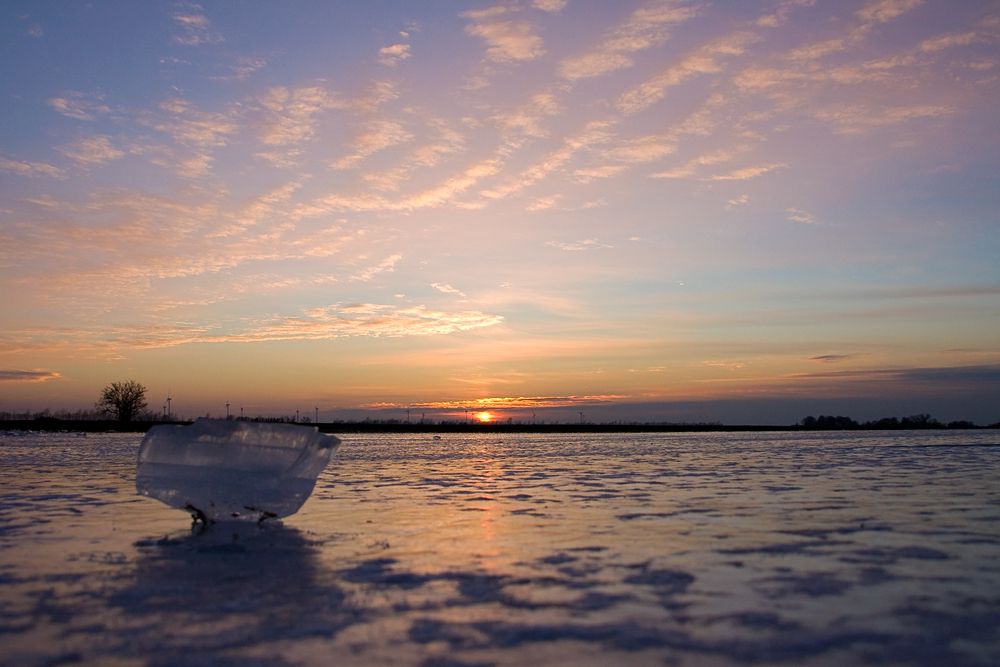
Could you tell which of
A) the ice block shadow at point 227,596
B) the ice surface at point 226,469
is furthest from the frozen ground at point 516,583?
the ice surface at point 226,469

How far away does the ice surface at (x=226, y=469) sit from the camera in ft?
29.8

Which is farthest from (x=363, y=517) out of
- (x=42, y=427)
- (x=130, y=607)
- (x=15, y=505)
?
(x=42, y=427)

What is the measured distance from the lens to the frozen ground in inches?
162

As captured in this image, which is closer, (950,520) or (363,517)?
(950,520)

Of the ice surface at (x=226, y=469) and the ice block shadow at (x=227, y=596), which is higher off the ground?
the ice surface at (x=226, y=469)

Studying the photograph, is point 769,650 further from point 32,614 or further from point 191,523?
point 191,523

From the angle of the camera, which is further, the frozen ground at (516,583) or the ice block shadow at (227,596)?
the ice block shadow at (227,596)

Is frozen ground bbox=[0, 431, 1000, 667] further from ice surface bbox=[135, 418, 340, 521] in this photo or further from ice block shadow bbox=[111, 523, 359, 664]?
ice surface bbox=[135, 418, 340, 521]

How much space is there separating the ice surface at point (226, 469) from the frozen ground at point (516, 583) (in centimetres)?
36

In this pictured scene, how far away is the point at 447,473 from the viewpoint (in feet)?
61.0

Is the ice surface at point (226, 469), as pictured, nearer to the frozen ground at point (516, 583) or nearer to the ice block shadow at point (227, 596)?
the frozen ground at point (516, 583)

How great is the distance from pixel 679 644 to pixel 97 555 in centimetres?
581

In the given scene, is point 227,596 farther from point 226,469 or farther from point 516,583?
point 226,469

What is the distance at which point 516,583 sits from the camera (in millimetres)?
5707
